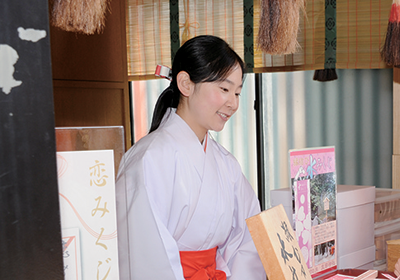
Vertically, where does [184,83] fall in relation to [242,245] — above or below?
above

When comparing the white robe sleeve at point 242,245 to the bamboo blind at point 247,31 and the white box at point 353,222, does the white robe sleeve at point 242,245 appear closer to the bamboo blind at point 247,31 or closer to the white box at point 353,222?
the white box at point 353,222

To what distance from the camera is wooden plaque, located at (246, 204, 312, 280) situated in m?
0.81

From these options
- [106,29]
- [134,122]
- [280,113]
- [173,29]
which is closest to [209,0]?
[173,29]

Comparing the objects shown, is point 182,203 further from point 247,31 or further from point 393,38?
point 247,31

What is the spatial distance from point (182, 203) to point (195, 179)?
4.2 inches

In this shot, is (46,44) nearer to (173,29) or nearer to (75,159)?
(75,159)

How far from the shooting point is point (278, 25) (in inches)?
72.8

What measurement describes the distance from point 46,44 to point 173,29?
3.12 m

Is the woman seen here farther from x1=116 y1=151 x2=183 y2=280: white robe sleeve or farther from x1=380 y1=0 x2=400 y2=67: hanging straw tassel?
x1=380 y1=0 x2=400 y2=67: hanging straw tassel

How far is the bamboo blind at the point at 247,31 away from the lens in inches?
113

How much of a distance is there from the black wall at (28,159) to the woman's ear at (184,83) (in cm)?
93

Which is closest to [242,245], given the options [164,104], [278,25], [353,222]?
[353,222]

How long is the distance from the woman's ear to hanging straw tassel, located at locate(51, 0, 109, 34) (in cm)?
34

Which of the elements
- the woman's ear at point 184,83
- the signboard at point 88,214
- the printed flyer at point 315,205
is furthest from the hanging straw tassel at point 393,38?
the signboard at point 88,214
